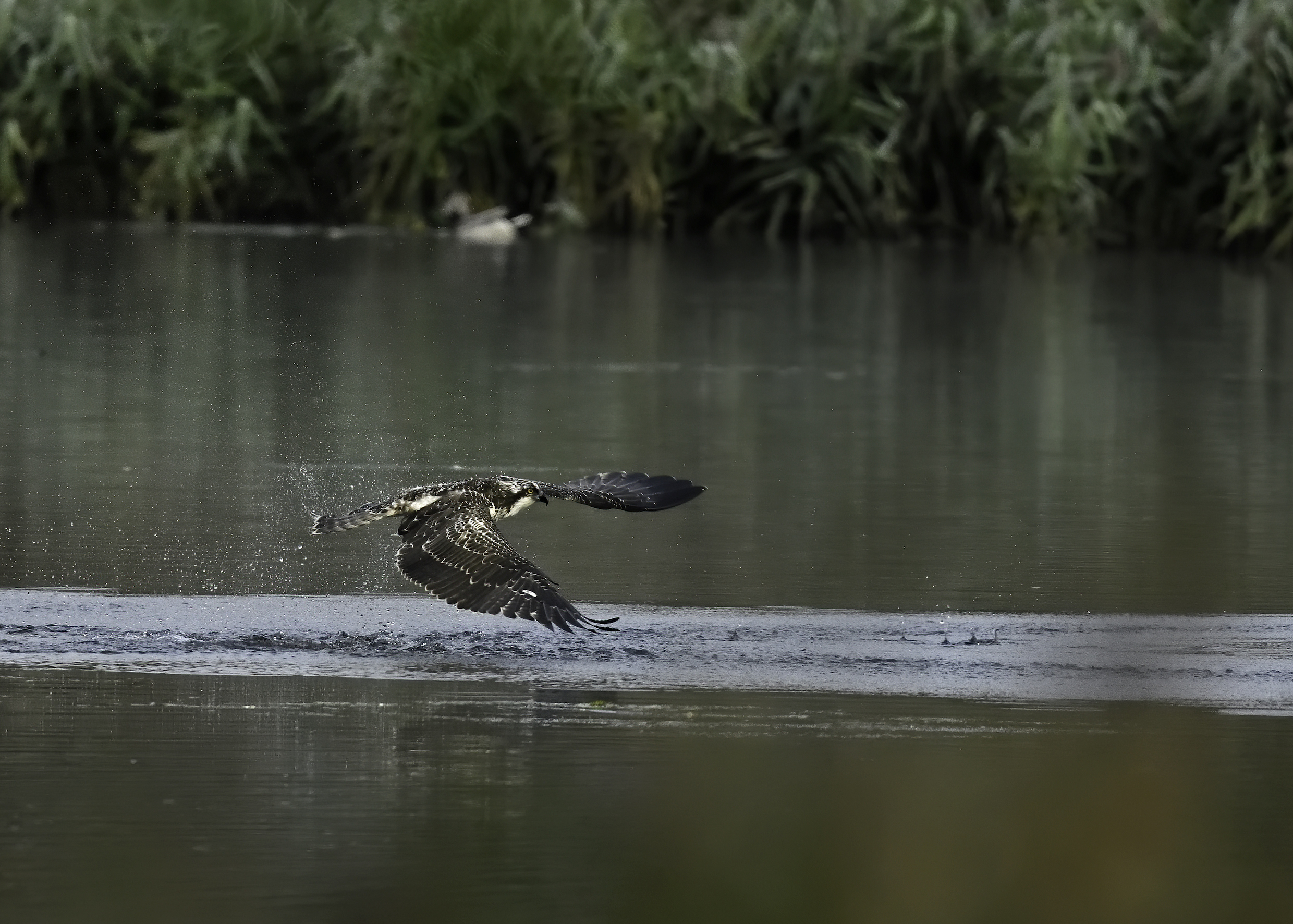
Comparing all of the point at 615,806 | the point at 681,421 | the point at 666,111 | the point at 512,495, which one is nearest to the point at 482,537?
the point at 512,495

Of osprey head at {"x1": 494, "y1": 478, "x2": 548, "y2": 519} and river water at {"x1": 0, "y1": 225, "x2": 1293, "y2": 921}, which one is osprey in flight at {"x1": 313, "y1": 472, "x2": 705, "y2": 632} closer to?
osprey head at {"x1": 494, "y1": 478, "x2": 548, "y2": 519}

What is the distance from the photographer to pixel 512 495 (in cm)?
1087

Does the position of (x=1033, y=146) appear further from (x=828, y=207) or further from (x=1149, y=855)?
(x=1149, y=855)

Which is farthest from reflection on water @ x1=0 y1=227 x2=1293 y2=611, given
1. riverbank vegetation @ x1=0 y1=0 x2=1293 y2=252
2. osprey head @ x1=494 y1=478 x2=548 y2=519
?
riverbank vegetation @ x1=0 y1=0 x2=1293 y2=252

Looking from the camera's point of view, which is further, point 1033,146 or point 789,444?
point 1033,146

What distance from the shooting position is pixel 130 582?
37.2ft

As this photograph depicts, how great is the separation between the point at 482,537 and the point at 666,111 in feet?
79.5

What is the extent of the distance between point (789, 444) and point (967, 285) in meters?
12.7

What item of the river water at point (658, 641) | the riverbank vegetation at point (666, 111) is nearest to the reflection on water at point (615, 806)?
the river water at point (658, 641)

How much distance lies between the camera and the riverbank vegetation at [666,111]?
33562 mm

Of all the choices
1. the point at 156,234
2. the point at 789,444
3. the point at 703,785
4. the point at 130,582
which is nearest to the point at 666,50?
the point at 156,234

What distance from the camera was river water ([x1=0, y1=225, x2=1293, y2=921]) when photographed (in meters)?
7.59

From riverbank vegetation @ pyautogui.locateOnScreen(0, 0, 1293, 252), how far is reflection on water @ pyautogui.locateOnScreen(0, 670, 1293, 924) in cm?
2437

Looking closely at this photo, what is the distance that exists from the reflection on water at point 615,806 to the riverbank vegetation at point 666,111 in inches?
960
